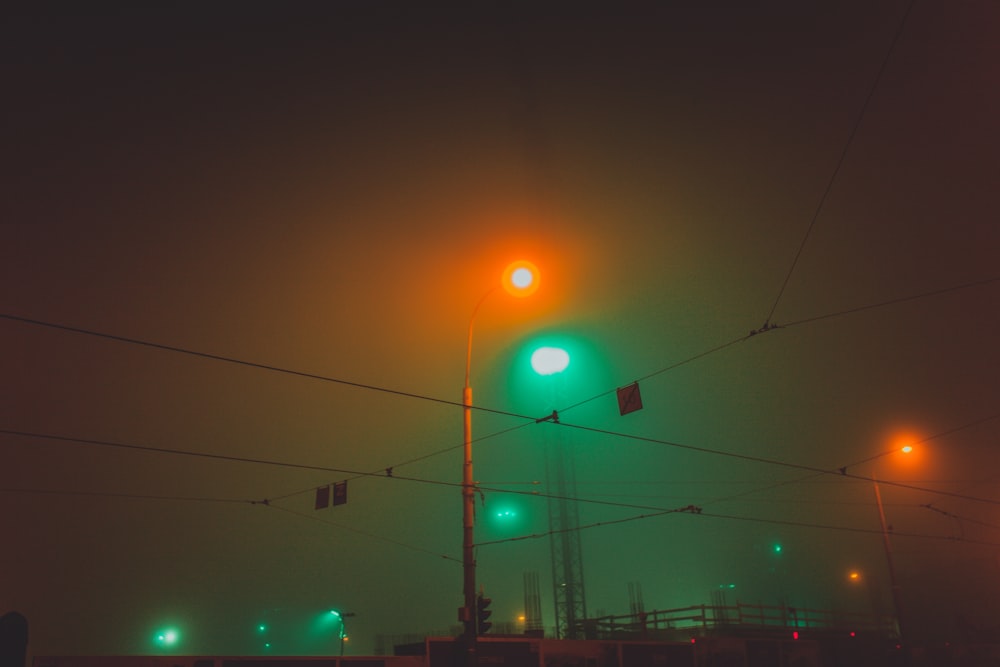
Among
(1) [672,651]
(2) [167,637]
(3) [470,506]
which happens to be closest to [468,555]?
(3) [470,506]

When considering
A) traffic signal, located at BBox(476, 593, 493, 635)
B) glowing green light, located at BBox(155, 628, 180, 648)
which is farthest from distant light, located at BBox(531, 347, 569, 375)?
glowing green light, located at BBox(155, 628, 180, 648)

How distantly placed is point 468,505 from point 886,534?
24.3 metres

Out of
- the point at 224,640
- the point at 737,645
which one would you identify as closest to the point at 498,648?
the point at 737,645

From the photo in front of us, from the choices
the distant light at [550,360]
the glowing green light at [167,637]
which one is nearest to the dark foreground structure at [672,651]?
the distant light at [550,360]

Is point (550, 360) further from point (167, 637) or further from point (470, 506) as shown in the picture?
point (167, 637)

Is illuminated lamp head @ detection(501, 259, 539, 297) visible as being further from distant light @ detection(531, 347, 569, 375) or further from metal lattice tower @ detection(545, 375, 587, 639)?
metal lattice tower @ detection(545, 375, 587, 639)

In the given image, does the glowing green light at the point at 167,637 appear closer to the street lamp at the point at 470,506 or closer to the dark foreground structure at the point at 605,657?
the dark foreground structure at the point at 605,657

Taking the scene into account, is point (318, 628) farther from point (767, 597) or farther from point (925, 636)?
point (925, 636)

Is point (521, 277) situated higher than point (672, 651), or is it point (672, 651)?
point (521, 277)

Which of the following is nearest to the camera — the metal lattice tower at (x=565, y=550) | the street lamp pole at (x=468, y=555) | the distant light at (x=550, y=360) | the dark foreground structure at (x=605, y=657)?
the street lamp pole at (x=468, y=555)

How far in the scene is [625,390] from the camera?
54.5 feet

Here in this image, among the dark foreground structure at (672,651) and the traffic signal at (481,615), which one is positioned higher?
the traffic signal at (481,615)

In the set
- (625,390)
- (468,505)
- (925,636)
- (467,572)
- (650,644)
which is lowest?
(925,636)

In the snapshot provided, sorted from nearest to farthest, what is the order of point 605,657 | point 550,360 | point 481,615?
point 481,615 → point 550,360 → point 605,657
